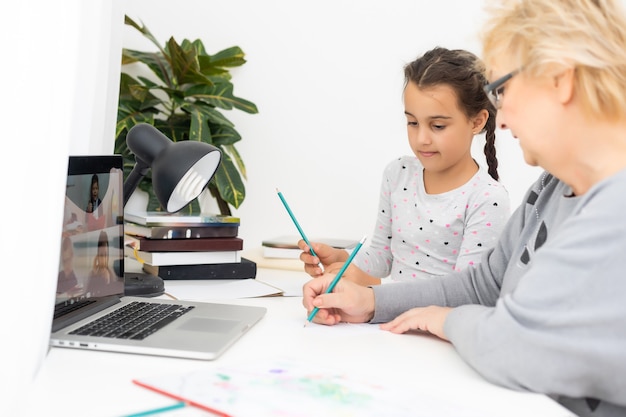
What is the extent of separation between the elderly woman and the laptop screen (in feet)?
1.17

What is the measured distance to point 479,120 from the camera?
1600 millimetres

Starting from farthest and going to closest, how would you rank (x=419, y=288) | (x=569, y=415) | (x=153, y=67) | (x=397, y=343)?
1. (x=153, y=67)
2. (x=419, y=288)
3. (x=397, y=343)
4. (x=569, y=415)

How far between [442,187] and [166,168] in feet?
2.47

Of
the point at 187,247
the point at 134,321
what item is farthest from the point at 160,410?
the point at 187,247

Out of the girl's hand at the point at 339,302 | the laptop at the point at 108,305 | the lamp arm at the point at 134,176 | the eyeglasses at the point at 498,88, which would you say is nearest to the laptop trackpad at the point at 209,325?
the laptop at the point at 108,305

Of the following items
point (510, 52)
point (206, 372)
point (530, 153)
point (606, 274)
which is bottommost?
point (206, 372)

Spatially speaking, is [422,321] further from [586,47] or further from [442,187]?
[442,187]

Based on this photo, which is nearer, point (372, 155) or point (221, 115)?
point (221, 115)

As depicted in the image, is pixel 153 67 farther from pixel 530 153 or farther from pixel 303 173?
pixel 530 153

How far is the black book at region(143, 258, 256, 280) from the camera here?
145 centimetres

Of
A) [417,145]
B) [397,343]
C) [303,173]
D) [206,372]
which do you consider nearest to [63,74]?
[206,372]

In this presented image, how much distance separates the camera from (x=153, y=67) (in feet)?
8.76

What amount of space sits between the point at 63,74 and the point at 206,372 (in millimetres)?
386

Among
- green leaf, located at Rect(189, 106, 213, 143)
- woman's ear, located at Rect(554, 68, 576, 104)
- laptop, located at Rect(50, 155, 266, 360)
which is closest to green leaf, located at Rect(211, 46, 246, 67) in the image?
green leaf, located at Rect(189, 106, 213, 143)
